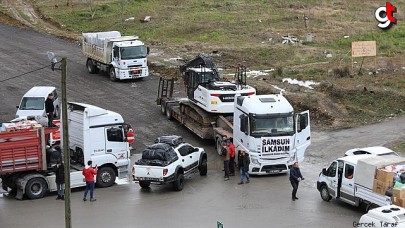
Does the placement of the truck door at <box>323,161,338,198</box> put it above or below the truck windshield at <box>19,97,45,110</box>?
below

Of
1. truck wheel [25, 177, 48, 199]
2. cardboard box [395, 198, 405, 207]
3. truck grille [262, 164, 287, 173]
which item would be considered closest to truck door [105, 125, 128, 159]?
truck wheel [25, 177, 48, 199]

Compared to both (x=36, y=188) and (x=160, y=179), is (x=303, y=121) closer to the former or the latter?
(x=160, y=179)

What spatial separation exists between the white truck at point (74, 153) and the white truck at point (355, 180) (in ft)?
27.2

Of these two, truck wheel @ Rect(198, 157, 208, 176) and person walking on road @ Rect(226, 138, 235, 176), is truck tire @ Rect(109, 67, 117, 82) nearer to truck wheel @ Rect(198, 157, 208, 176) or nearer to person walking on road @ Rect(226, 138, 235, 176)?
truck wheel @ Rect(198, 157, 208, 176)

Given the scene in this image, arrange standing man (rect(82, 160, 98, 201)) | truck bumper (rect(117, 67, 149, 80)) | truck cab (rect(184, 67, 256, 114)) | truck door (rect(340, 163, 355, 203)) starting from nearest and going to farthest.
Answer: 1. truck door (rect(340, 163, 355, 203))
2. standing man (rect(82, 160, 98, 201))
3. truck cab (rect(184, 67, 256, 114))
4. truck bumper (rect(117, 67, 149, 80))

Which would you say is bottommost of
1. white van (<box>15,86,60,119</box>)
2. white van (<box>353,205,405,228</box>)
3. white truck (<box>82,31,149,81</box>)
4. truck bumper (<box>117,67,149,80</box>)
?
white van (<box>353,205,405,228</box>)

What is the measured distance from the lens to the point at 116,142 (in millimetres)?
31312

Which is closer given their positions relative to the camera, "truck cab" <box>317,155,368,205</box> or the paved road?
the paved road

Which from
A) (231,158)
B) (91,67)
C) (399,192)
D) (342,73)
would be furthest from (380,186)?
(91,67)

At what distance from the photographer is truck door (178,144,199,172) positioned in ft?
102

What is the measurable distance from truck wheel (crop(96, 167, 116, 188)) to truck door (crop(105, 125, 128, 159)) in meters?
0.67

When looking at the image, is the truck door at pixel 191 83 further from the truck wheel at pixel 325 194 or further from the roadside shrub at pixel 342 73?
the roadside shrub at pixel 342 73

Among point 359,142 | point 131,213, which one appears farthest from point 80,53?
point 131,213

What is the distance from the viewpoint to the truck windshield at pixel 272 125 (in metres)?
31.7
